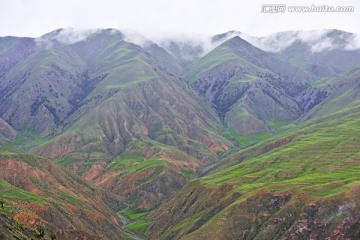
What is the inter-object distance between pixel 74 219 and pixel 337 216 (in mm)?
94861

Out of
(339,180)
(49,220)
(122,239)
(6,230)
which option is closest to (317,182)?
(339,180)

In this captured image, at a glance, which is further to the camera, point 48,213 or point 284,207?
point 48,213

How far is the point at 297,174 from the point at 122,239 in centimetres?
7725

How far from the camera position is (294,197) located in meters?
160

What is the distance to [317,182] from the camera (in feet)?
561

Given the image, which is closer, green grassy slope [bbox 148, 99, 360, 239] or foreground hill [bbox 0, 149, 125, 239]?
green grassy slope [bbox 148, 99, 360, 239]

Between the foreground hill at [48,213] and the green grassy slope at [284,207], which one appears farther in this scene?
the foreground hill at [48,213]

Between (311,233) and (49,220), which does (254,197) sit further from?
(49,220)

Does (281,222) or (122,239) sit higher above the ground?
(281,222)

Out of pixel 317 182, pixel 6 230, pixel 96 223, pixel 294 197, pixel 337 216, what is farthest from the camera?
pixel 96 223

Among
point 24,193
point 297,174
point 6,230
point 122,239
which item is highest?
point 6,230

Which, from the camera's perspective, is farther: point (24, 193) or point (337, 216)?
point (24, 193)

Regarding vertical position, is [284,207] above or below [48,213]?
below

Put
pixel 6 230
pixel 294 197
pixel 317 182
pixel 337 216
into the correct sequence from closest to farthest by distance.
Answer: pixel 6 230 → pixel 337 216 → pixel 294 197 → pixel 317 182
